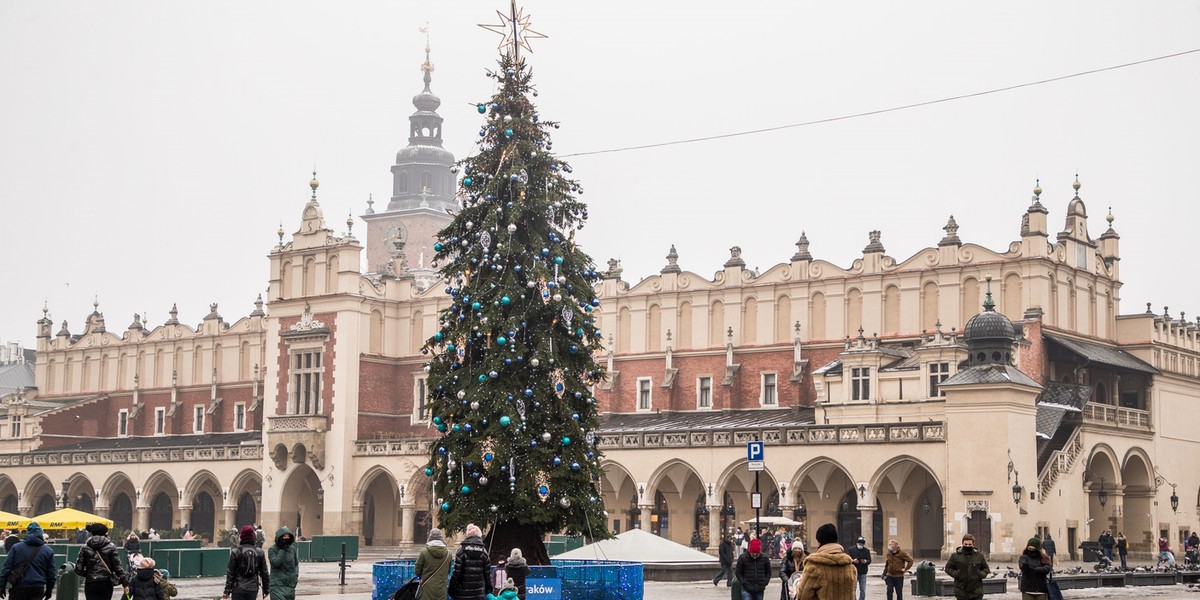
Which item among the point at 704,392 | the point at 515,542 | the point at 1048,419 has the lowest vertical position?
the point at 515,542

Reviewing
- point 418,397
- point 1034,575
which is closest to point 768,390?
point 418,397

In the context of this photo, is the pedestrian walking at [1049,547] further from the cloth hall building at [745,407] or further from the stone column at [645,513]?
the stone column at [645,513]

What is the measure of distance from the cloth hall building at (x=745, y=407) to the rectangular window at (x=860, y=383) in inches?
3.1

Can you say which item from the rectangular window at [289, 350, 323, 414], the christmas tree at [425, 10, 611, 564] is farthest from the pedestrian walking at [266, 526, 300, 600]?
the rectangular window at [289, 350, 323, 414]

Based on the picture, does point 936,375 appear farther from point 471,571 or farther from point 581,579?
point 471,571

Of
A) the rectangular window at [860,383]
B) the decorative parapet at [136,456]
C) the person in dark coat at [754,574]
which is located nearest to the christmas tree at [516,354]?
the person in dark coat at [754,574]

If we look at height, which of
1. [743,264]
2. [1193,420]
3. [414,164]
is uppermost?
[414,164]

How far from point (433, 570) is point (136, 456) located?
56.2 m

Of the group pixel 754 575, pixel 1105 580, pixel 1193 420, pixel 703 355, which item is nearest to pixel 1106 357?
pixel 1193 420

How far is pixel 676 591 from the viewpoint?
3222 centimetres

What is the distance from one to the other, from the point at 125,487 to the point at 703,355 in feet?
97.4

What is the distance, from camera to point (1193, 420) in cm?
5756

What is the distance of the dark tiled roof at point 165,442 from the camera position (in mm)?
69500

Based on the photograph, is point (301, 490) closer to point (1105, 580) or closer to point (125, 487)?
point (125, 487)
